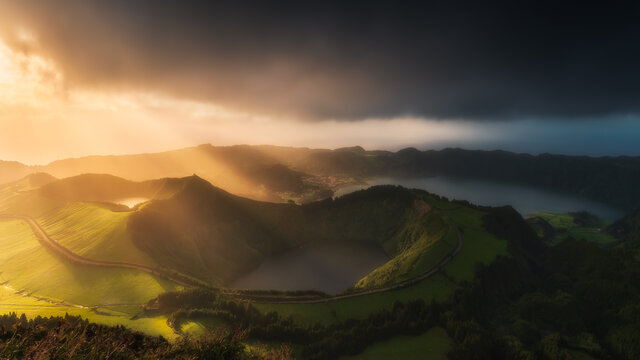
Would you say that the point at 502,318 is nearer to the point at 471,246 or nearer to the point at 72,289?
the point at 471,246

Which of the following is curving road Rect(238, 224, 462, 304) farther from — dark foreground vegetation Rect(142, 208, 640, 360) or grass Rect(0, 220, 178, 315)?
grass Rect(0, 220, 178, 315)

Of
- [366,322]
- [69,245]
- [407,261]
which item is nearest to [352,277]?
[407,261]

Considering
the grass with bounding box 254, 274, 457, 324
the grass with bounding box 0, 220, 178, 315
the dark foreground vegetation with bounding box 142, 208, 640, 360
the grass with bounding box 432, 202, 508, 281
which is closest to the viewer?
the dark foreground vegetation with bounding box 142, 208, 640, 360

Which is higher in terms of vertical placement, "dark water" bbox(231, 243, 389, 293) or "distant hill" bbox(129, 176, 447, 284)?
"distant hill" bbox(129, 176, 447, 284)

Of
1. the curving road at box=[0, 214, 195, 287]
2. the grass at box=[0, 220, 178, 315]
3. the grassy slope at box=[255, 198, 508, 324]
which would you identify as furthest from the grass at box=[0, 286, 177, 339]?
the grassy slope at box=[255, 198, 508, 324]

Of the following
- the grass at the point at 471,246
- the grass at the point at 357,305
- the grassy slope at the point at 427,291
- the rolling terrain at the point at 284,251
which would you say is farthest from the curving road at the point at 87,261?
the grass at the point at 471,246

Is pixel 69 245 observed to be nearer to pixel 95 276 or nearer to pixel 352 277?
pixel 95 276
